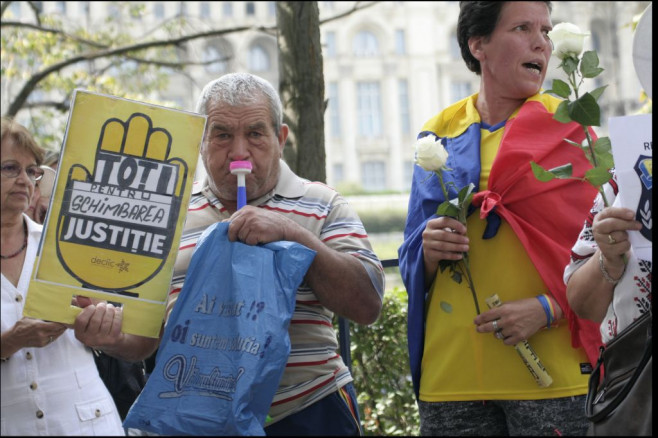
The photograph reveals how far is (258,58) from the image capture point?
54.8 m

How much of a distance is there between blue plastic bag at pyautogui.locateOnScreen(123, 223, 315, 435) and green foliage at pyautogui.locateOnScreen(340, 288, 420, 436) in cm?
288

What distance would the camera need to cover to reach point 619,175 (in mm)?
2338

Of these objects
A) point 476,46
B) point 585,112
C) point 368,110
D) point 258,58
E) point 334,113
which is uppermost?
point 258,58

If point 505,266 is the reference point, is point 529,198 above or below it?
above

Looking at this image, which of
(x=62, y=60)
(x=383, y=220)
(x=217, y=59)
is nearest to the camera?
(x=217, y=59)

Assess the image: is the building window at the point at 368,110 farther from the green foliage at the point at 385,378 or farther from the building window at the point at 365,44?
the green foliage at the point at 385,378

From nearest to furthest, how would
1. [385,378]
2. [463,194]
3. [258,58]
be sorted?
[463,194] < [385,378] < [258,58]

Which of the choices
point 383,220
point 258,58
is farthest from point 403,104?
point 383,220

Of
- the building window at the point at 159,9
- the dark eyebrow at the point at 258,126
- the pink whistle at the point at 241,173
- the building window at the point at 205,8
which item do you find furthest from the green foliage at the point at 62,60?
the building window at the point at 205,8

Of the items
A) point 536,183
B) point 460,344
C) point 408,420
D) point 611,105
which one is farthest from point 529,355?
point 611,105

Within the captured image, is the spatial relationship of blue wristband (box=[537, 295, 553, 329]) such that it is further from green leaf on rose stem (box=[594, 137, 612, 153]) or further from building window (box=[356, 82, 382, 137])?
building window (box=[356, 82, 382, 137])

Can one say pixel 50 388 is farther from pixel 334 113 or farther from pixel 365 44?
pixel 365 44

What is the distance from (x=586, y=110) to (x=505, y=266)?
0.67 m

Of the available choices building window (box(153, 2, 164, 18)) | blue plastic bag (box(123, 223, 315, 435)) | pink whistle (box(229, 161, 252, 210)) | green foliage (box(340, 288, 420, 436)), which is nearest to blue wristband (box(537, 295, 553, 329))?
blue plastic bag (box(123, 223, 315, 435))
